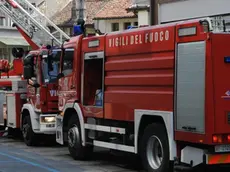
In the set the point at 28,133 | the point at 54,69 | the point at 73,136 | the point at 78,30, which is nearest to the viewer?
the point at 73,136

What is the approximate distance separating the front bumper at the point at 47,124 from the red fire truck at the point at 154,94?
66.6 inches

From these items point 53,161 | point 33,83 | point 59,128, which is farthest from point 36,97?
point 53,161

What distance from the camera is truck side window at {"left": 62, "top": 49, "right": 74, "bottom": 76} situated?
1196 centimetres

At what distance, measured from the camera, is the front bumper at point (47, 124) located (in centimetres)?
1382

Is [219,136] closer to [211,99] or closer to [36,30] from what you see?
[211,99]

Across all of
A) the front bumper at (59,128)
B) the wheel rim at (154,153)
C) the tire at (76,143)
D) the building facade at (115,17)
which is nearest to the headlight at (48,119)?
the front bumper at (59,128)

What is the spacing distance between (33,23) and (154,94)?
480 inches

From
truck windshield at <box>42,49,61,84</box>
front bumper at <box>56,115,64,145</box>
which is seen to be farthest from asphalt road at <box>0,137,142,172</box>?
truck windshield at <box>42,49,61,84</box>

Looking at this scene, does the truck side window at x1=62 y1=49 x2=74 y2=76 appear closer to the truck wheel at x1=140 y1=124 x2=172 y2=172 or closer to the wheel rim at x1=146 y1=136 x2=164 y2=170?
the truck wheel at x1=140 y1=124 x2=172 y2=172

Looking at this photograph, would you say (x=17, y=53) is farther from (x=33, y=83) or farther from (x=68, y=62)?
(x=68, y=62)

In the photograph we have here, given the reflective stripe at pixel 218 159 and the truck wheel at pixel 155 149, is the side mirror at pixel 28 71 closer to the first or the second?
the truck wheel at pixel 155 149

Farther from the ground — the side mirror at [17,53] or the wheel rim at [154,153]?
the side mirror at [17,53]

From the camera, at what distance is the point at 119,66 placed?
10086mm

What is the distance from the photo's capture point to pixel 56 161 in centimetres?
1171
